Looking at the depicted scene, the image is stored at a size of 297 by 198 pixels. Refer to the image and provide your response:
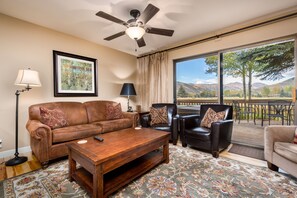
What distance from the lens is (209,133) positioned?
249 cm

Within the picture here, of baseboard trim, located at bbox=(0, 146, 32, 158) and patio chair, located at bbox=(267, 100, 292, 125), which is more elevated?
patio chair, located at bbox=(267, 100, 292, 125)

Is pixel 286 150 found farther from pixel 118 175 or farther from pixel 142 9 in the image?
pixel 142 9

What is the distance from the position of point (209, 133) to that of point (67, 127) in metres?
2.56

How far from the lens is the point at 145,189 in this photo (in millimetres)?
1602

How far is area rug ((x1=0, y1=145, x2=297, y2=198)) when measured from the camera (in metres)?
1.53

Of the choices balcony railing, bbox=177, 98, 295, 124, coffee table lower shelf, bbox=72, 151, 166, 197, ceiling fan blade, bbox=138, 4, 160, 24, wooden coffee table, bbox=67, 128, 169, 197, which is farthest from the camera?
balcony railing, bbox=177, 98, 295, 124

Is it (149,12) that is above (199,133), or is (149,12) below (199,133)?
above

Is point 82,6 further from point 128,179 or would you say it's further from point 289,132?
point 289,132

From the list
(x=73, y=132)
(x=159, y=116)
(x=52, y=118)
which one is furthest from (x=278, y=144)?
(x=52, y=118)

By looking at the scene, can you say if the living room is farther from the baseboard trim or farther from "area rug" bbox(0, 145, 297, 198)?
"area rug" bbox(0, 145, 297, 198)

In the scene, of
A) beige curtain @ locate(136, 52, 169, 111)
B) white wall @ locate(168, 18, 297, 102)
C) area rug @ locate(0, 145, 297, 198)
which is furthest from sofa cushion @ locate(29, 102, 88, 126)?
white wall @ locate(168, 18, 297, 102)

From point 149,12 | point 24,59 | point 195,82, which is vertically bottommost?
point 195,82

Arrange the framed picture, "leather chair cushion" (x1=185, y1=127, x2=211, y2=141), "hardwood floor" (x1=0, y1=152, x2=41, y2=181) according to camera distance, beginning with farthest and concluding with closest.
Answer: the framed picture, "leather chair cushion" (x1=185, y1=127, x2=211, y2=141), "hardwood floor" (x1=0, y1=152, x2=41, y2=181)

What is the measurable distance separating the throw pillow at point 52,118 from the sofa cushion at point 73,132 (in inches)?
6.3
